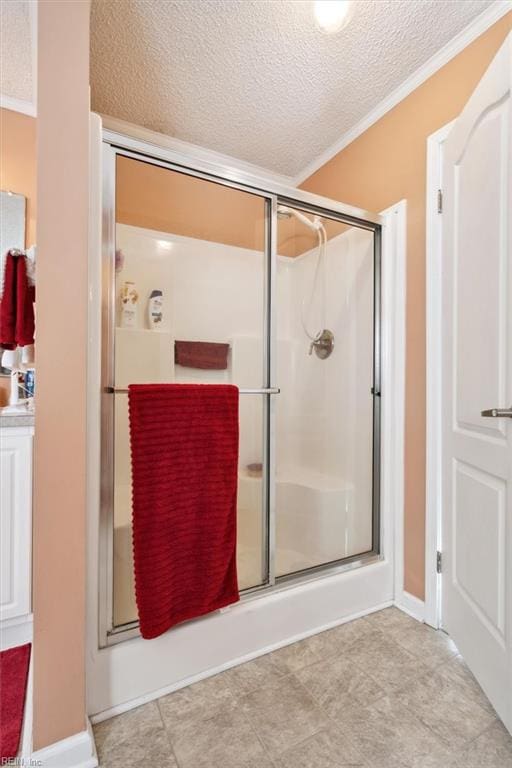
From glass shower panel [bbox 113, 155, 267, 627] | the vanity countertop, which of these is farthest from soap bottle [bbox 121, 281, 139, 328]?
the vanity countertop

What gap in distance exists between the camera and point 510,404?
1.07m

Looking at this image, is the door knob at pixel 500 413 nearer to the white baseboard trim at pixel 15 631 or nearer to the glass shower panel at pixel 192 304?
the glass shower panel at pixel 192 304

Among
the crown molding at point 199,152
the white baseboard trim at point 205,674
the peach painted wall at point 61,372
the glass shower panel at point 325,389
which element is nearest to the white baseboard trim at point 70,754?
the peach painted wall at point 61,372

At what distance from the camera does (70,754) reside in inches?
39.6

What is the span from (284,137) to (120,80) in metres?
0.94

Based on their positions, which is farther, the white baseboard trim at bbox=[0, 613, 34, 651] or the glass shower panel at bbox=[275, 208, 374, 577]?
the glass shower panel at bbox=[275, 208, 374, 577]

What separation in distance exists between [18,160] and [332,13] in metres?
A: 1.58

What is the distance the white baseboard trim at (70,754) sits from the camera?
980 millimetres

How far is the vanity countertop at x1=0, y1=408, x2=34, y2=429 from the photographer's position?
3.58ft

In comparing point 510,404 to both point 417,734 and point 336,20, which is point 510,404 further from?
point 336,20

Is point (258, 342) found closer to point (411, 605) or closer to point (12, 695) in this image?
point (411, 605)

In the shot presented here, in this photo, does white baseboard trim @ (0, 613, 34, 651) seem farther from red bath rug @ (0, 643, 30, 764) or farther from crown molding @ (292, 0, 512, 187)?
crown molding @ (292, 0, 512, 187)

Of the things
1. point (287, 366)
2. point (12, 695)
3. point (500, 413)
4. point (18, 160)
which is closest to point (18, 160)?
point (18, 160)

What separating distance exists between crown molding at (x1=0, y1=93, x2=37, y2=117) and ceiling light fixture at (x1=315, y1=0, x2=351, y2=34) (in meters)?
1.41
